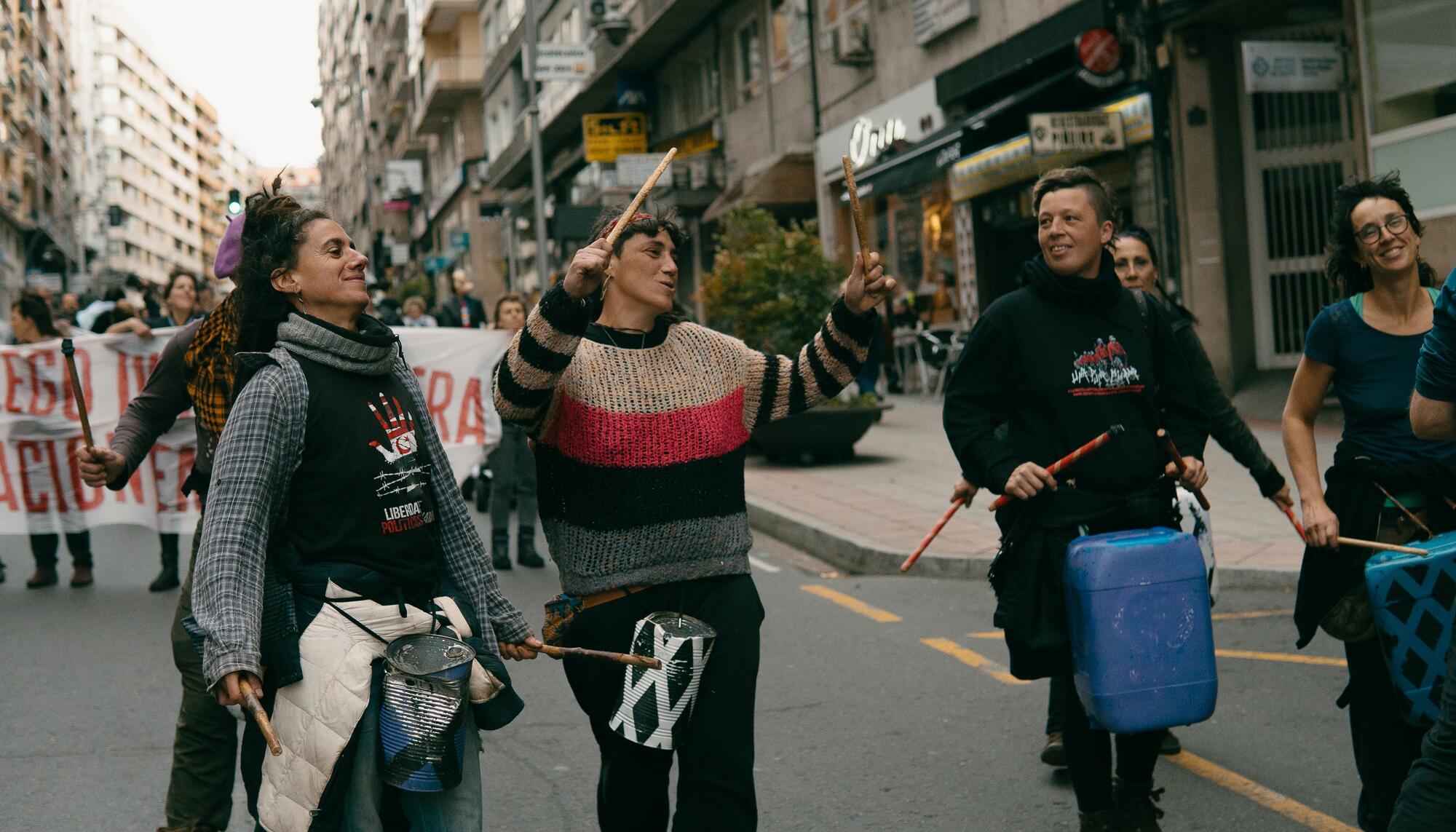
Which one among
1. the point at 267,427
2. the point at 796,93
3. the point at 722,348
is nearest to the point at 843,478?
the point at 722,348

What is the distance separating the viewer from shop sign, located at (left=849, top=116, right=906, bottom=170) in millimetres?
21734

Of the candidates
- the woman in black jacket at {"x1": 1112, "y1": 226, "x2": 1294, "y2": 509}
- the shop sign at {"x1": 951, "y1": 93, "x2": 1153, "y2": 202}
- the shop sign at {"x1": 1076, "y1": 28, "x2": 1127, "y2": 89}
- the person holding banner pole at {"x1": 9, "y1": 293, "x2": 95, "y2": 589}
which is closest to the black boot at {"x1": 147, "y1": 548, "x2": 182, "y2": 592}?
the person holding banner pole at {"x1": 9, "y1": 293, "x2": 95, "y2": 589}

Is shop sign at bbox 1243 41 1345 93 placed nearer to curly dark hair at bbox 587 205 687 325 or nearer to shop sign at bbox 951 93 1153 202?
shop sign at bbox 951 93 1153 202

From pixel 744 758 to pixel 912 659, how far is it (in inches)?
137

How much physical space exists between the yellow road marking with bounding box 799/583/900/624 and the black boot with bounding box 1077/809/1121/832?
11.6 ft

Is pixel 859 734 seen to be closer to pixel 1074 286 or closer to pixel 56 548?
pixel 1074 286

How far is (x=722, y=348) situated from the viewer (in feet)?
12.4

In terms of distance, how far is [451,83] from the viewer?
5234cm

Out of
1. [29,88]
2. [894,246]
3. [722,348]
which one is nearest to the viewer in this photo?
[722,348]

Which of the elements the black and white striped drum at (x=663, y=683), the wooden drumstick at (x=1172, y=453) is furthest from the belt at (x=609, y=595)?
the wooden drumstick at (x=1172, y=453)

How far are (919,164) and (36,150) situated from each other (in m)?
66.3

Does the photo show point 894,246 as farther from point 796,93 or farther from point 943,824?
point 943,824

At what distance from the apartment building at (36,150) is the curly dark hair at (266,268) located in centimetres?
5603

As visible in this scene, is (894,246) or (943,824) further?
(894,246)
